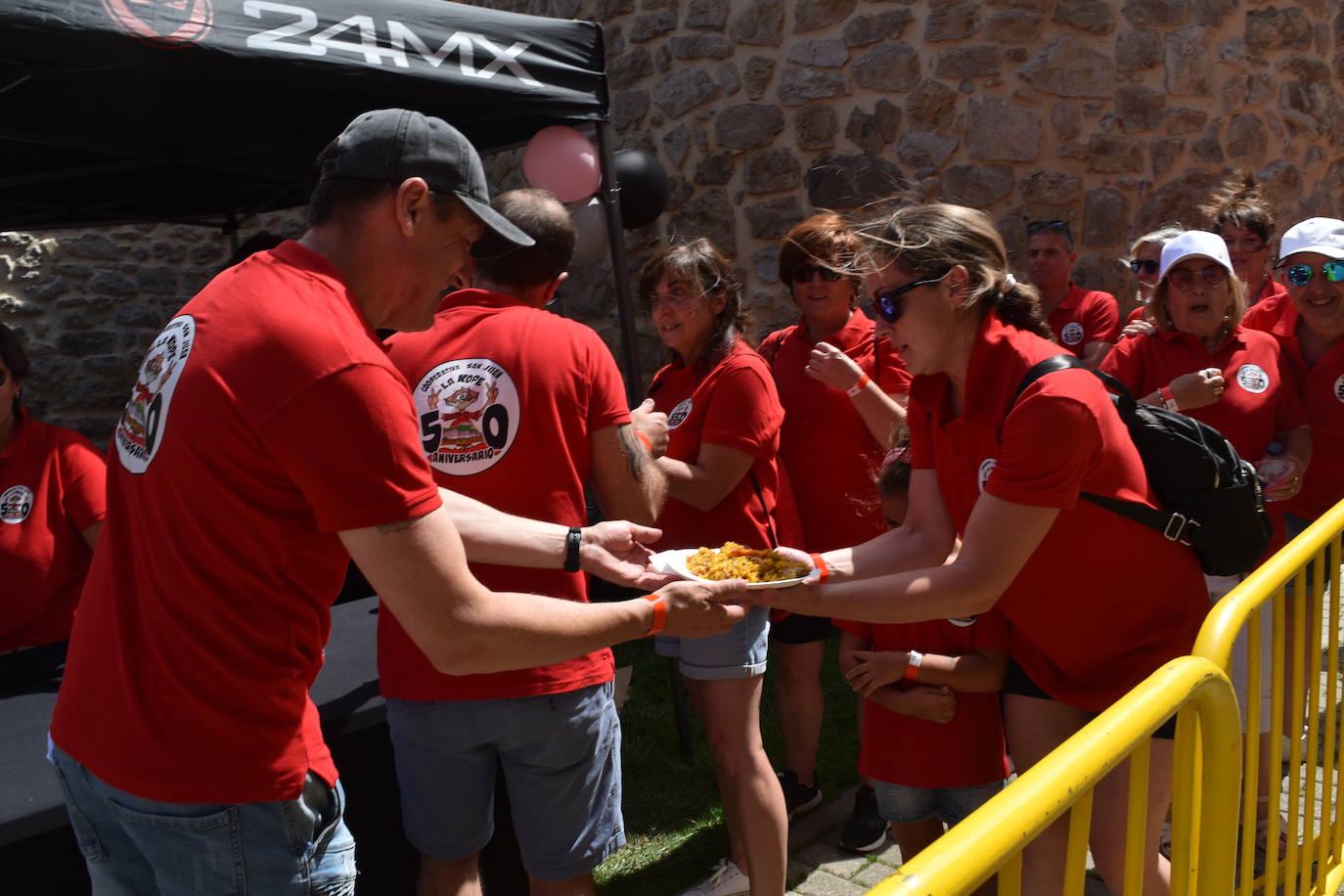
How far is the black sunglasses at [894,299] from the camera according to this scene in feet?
7.45

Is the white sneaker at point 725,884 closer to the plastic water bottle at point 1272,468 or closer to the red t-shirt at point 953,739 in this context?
the red t-shirt at point 953,739

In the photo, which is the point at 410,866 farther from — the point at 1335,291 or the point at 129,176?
the point at 129,176

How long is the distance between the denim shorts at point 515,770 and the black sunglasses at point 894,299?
1.06m

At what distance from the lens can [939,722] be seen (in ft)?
8.45

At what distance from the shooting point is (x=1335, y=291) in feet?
12.4

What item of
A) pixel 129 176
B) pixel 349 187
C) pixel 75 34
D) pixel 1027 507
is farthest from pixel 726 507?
pixel 129 176

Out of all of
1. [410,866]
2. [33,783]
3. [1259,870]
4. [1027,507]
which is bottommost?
[1259,870]

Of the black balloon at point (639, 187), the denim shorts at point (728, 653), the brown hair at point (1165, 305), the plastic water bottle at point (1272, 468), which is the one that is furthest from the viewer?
the black balloon at point (639, 187)

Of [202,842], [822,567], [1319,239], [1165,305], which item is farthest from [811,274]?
[202,842]

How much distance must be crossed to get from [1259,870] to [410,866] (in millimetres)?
2593

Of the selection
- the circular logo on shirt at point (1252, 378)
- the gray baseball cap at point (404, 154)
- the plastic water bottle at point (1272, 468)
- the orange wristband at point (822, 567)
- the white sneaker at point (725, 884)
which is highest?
the gray baseball cap at point (404, 154)

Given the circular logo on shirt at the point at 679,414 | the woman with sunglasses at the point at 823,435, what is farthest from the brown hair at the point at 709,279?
the woman with sunglasses at the point at 823,435

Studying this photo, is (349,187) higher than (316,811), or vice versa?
(349,187)

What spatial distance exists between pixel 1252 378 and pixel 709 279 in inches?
77.4
